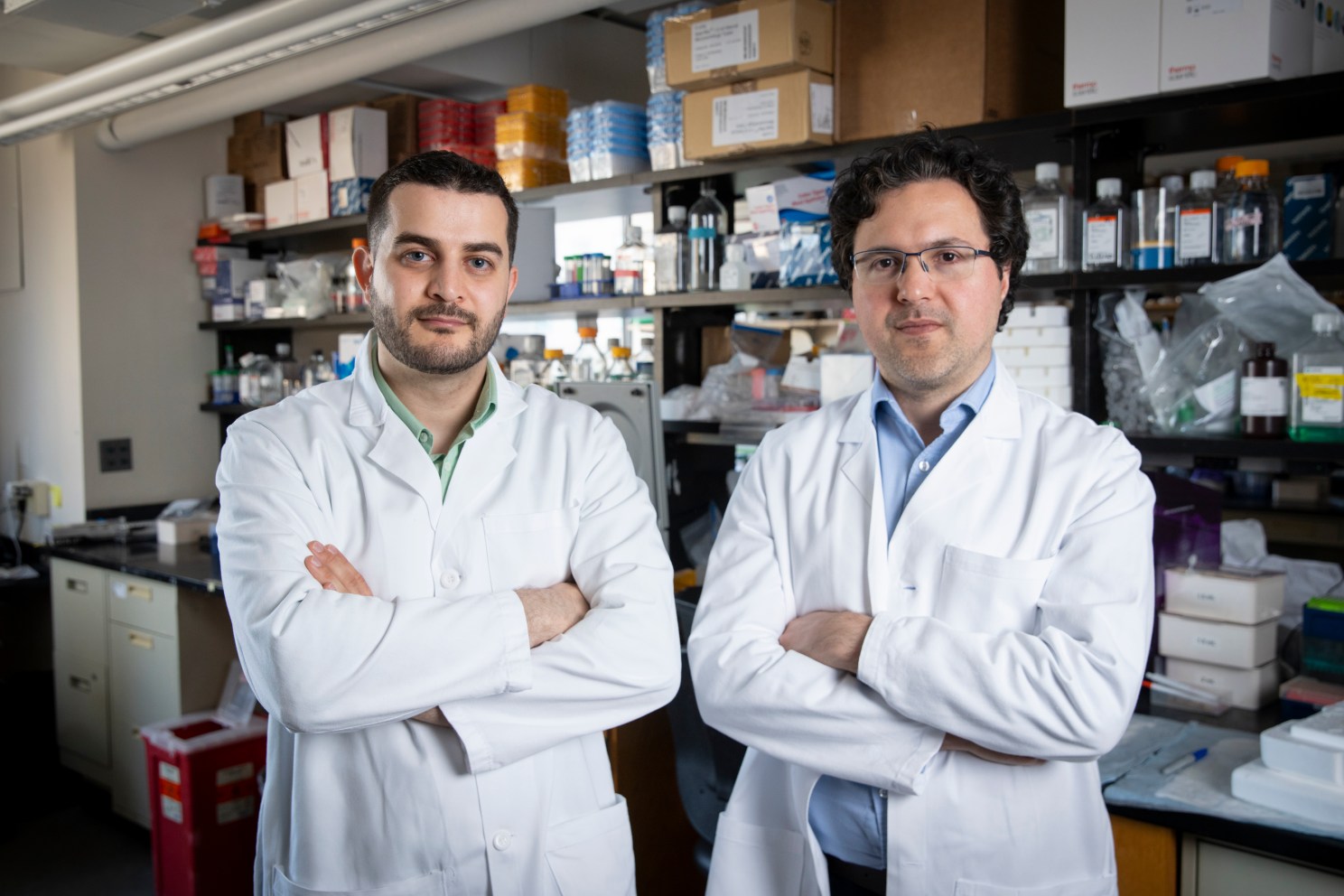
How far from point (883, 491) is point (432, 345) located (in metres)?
0.68

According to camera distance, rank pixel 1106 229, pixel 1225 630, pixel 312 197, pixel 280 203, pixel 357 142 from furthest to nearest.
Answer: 1. pixel 280 203
2. pixel 312 197
3. pixel 357 142
4. pixel 1106 229
5. pixel 1225 630

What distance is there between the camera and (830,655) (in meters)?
1.41

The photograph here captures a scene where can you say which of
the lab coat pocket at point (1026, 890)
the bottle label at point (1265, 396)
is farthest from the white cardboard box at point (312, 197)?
the lab coat pocket at point (1026, 890)

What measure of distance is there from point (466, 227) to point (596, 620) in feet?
1.96

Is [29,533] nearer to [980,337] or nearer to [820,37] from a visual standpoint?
[820,37]

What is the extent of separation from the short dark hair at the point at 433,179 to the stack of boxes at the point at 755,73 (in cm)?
120

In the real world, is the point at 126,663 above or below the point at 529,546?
below

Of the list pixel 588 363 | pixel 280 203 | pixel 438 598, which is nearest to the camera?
pixel 438 598

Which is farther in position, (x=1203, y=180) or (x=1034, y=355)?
(x=1034, y=355)

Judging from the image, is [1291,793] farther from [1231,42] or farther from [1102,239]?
[1231,42]

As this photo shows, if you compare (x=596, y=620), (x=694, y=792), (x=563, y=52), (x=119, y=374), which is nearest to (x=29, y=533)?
(x=119, y=374)

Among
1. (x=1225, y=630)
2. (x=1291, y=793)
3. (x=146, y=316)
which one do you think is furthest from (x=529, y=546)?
(x=146, y=316)

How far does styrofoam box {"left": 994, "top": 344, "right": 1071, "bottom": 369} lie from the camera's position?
2402 mm

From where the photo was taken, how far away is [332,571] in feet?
4.79
